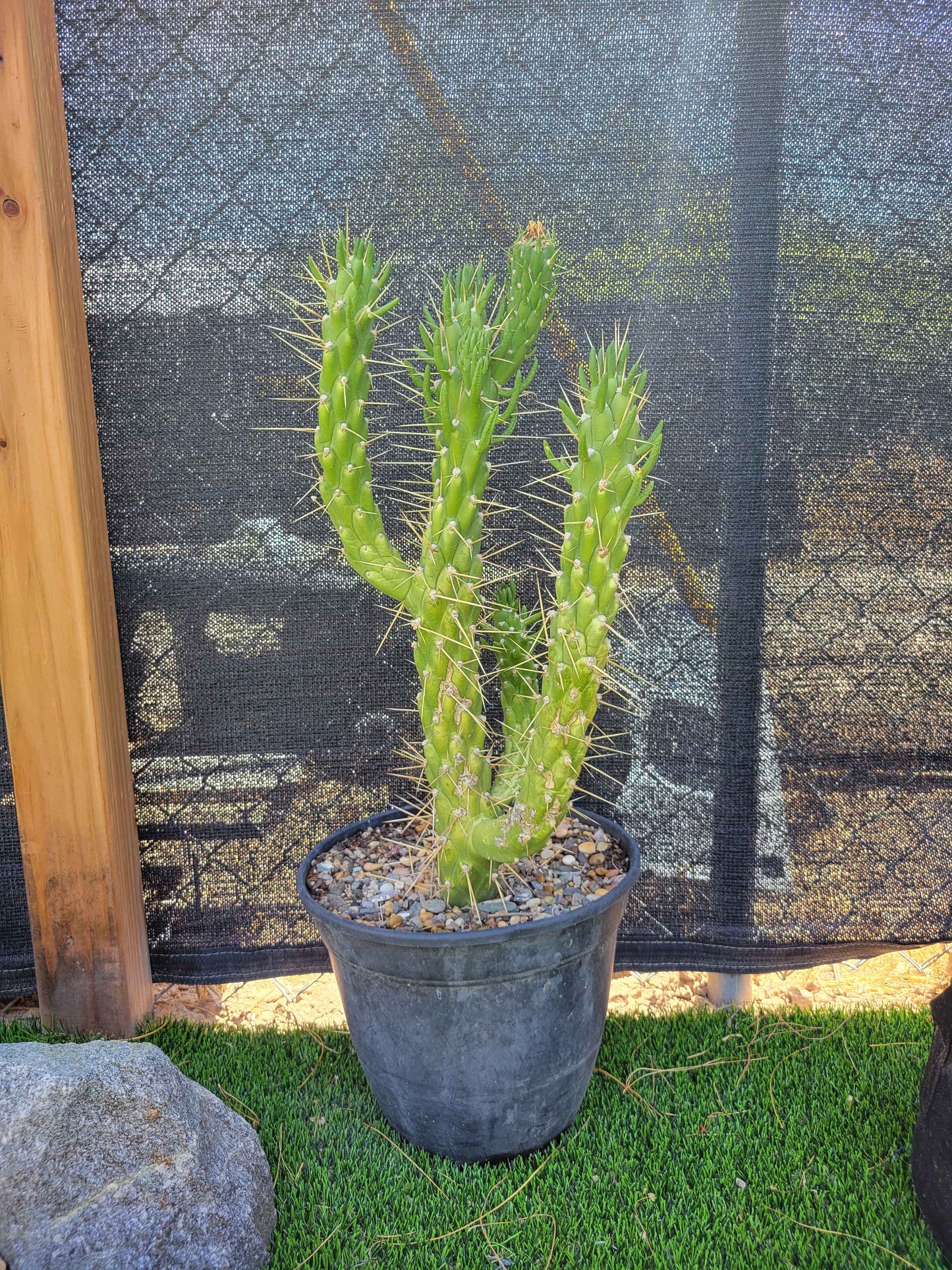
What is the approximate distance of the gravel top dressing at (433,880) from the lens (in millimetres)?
1204

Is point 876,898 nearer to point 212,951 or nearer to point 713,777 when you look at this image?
point 713,777

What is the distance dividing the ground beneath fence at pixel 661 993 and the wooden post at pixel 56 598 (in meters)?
0.12

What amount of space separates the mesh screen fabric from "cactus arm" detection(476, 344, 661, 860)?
0.41 meters

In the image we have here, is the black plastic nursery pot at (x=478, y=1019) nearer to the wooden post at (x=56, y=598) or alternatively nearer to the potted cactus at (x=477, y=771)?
the potted cactus at (x=477, y=771)

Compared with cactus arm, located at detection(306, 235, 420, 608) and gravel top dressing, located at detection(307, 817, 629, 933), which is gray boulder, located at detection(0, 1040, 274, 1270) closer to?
gravel top dressing, located at detection(307, 817, 629, 933)

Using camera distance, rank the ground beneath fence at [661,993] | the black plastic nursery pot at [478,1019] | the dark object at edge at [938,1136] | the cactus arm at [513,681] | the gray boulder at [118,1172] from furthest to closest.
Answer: the ground beneath fence at [661,993] → the cactus arm at [513,681] → the black plastic nursery pot at [478,1019] → the dark object at edge at [938,1136] → the gray boulder at [118,1172]

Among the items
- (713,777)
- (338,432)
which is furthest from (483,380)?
(713,777)

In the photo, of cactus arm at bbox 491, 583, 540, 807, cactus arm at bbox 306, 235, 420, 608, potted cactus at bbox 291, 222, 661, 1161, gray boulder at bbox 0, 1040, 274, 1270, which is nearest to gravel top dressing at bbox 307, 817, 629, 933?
potted cactus at bbox 291, 222, 661, 1161

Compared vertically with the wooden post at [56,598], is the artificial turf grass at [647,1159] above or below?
below

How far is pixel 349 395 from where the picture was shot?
3.56 ft

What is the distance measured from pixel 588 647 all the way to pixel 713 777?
59cm

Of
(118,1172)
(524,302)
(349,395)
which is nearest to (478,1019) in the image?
(118,1172)

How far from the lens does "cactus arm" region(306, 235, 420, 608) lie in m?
1.07

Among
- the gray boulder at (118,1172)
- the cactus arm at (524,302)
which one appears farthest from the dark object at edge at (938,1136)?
the cactus arm at (524,302)
